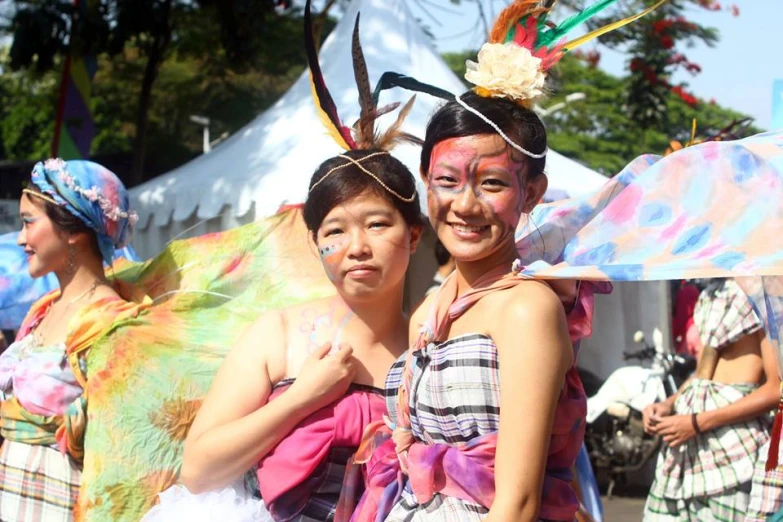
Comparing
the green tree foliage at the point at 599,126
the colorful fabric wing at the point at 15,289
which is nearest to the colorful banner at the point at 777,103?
the colorful fabric wing at the point at 15,289

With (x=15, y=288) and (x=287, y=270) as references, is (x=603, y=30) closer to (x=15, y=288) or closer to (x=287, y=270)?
(x=287, y=270)

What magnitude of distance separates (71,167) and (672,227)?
225 centimetres

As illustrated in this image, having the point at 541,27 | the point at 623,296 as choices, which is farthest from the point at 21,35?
the point at 541,27

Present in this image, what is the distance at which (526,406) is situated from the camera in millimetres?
1655

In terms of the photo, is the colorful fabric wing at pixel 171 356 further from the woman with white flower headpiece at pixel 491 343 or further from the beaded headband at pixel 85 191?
the woman with white flower headpiece at pixel 491 343

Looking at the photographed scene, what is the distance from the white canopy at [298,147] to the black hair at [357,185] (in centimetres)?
404

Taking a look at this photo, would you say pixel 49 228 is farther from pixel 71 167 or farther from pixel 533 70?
pixel 533 70

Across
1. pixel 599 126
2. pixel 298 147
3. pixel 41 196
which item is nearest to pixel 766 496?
pixel 41 196

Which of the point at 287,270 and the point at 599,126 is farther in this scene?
the point at 599,126

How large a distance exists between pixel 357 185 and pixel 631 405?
6.18m

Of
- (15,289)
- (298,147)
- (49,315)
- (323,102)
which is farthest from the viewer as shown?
(298,147)

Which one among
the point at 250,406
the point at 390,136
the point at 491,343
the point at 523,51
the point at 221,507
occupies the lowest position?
the point at 221,507

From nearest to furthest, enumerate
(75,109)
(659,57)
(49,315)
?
(49,315) → (75,109) → (659,57)

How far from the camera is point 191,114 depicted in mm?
18922
